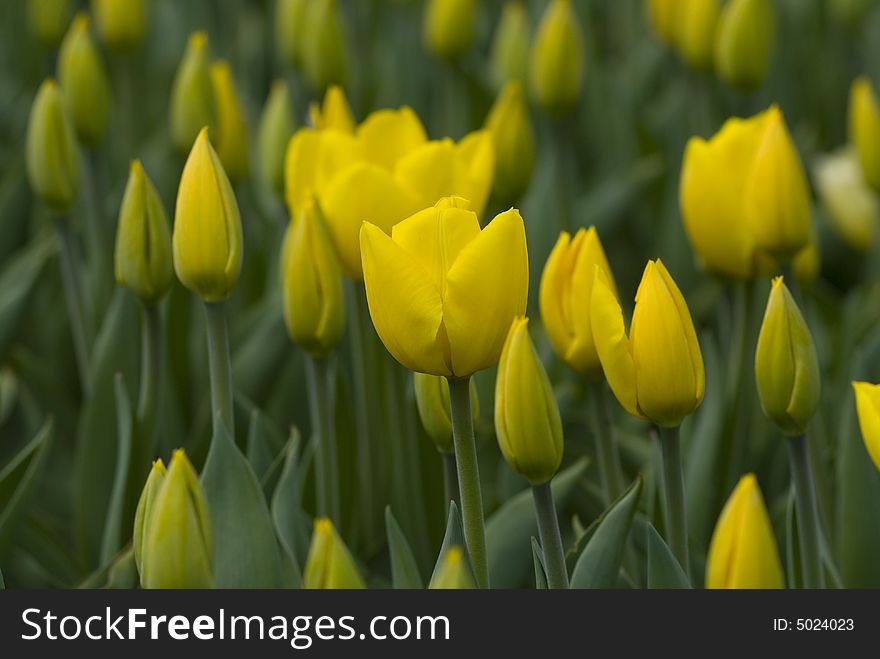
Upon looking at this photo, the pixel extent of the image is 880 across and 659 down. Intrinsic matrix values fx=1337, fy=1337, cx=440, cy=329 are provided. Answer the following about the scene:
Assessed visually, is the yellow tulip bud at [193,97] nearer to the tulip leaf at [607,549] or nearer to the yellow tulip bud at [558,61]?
the yellow tulip bud at [558,61]

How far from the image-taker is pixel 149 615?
78 cm

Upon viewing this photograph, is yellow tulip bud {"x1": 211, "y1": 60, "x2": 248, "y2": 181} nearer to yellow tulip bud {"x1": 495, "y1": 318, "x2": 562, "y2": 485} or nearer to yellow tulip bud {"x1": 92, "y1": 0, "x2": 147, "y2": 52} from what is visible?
yellow tulip bud {"x1": 92, "y1": 0, "x2": 147, "y2": 52}

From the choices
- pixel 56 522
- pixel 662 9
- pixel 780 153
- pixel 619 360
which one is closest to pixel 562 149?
pixel 662 9

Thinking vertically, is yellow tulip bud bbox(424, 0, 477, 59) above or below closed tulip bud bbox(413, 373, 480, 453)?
above

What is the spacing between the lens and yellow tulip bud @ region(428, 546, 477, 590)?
27.8 inches

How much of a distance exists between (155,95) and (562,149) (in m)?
0.83

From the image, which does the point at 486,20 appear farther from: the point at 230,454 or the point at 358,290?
the point at 230,454

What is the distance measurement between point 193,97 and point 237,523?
0.65 meters

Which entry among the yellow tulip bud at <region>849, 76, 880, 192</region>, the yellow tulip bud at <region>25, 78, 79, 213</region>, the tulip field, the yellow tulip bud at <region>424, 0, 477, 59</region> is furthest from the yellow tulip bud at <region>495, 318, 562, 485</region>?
the yellow tulip bud at <region>424, 0, 477, 59</region>

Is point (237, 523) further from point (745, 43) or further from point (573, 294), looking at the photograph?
point (745, 43)

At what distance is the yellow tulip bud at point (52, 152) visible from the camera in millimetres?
1279

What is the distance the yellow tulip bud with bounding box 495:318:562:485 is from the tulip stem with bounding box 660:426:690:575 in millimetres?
113

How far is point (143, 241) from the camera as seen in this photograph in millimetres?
1065

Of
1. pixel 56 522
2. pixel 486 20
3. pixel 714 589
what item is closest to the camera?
pixel 714 589
